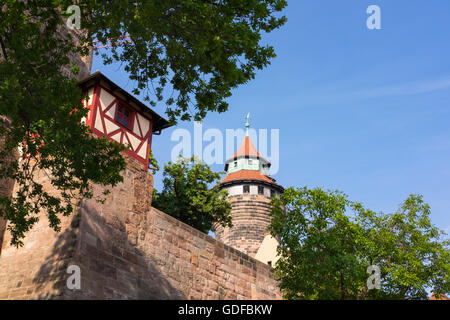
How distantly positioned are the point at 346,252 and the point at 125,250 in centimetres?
703

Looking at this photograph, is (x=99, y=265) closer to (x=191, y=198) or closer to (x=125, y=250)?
(x=125, y=250)

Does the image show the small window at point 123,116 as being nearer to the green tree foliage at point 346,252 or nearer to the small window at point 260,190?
the green tree foliage at point 346,252

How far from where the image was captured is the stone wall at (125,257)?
1262cm

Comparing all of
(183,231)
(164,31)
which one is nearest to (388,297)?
(183,231)

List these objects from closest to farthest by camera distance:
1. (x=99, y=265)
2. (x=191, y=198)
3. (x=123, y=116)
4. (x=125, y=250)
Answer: (x=99, y=265), (x=125, y=250), (x=123, y=116), (x=191, y=198)

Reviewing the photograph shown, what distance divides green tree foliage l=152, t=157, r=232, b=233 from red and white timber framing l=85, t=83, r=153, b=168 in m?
6.08

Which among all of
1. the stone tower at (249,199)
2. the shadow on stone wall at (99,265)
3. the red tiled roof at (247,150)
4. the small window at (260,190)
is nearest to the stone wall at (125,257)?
the shadow on stone wall at (99,265)

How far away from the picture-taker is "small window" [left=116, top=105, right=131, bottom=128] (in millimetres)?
16156

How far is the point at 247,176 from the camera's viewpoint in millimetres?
42750

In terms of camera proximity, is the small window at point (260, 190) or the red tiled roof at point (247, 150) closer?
the small window at point (260, 190)

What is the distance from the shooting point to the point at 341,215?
15.9 m

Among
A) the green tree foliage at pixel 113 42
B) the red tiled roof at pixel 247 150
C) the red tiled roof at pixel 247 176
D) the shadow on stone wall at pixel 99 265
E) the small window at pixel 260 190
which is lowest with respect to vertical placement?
the shadow on stone wall at pixel 99 265

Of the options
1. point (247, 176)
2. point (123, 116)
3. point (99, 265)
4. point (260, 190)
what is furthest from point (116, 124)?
point (247, 176)

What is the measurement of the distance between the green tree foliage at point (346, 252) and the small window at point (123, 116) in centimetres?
568
